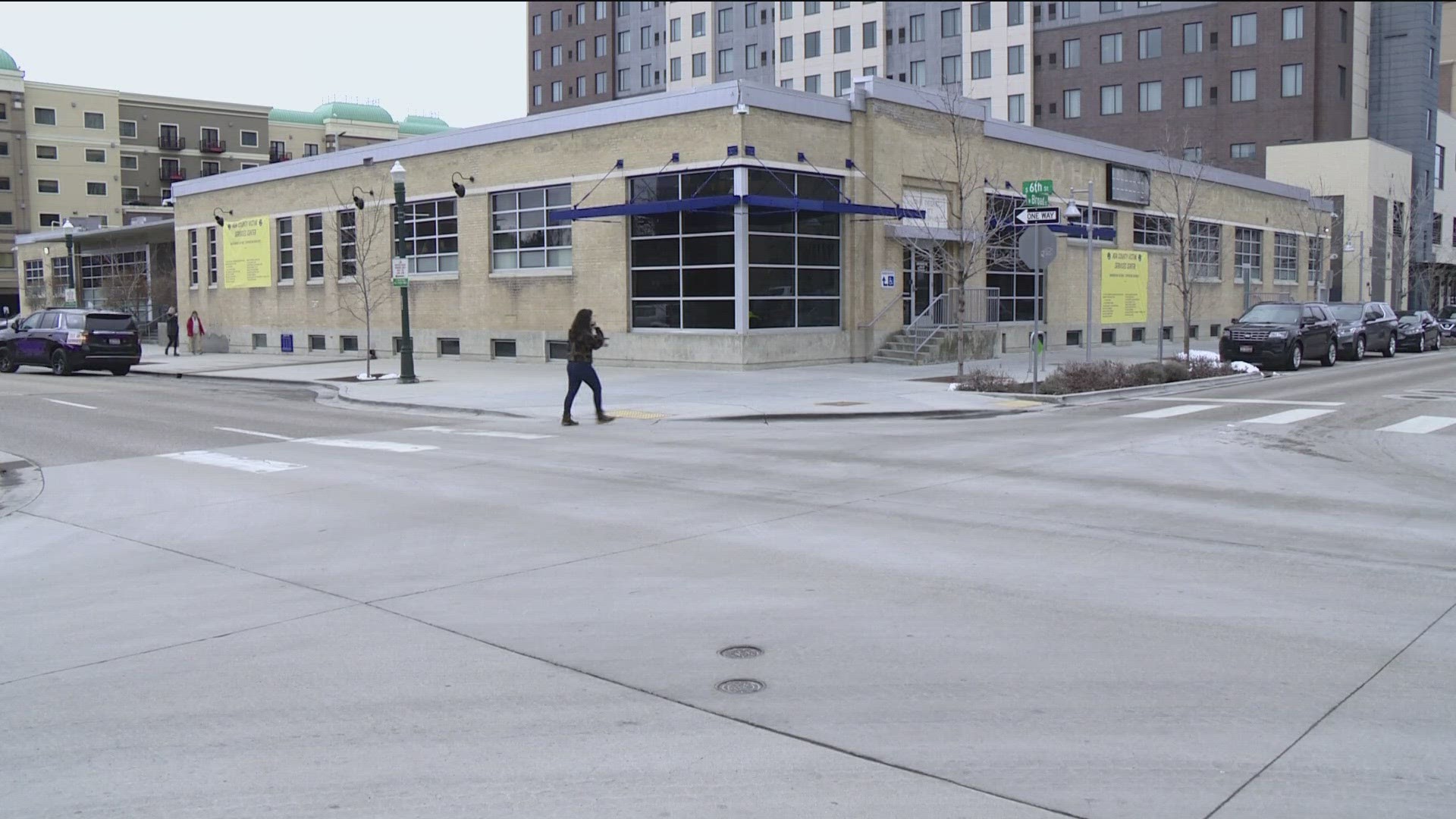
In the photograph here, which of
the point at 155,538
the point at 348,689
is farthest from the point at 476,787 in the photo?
the point at 155,538

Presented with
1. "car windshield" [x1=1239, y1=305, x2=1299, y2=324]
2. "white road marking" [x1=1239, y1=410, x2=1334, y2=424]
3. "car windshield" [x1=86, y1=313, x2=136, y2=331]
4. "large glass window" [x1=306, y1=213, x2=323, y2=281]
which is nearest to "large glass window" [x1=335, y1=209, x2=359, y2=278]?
"large glass window" [x1=306, y1=213, x2=323, y2=281]

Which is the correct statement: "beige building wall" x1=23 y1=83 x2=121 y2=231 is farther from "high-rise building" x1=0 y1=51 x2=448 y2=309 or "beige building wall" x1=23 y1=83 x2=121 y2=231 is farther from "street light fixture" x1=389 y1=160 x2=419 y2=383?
"street light fixture" x1=389 y1=160 x2=419 y2=383

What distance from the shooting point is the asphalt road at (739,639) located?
4.68m

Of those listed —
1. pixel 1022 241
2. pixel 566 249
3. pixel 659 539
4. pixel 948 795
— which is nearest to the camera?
pixel 948 795

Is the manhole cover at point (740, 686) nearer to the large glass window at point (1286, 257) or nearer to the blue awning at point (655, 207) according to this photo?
the blue awning at point (655, 207)

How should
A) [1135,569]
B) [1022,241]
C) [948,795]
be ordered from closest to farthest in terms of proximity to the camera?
[948,795], [1135,569], [1022,241]

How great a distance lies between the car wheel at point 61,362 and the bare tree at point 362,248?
8396 mm

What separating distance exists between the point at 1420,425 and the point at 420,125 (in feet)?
323

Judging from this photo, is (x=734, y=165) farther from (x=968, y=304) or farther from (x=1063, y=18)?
(x=1063, y=18)

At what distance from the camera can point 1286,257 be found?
5453cm

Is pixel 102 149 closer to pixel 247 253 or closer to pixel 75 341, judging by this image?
pixel 247 253

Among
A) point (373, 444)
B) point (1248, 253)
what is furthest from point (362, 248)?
point (1248, 253)

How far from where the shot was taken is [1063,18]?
76625mm

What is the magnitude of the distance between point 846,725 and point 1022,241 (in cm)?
1844
